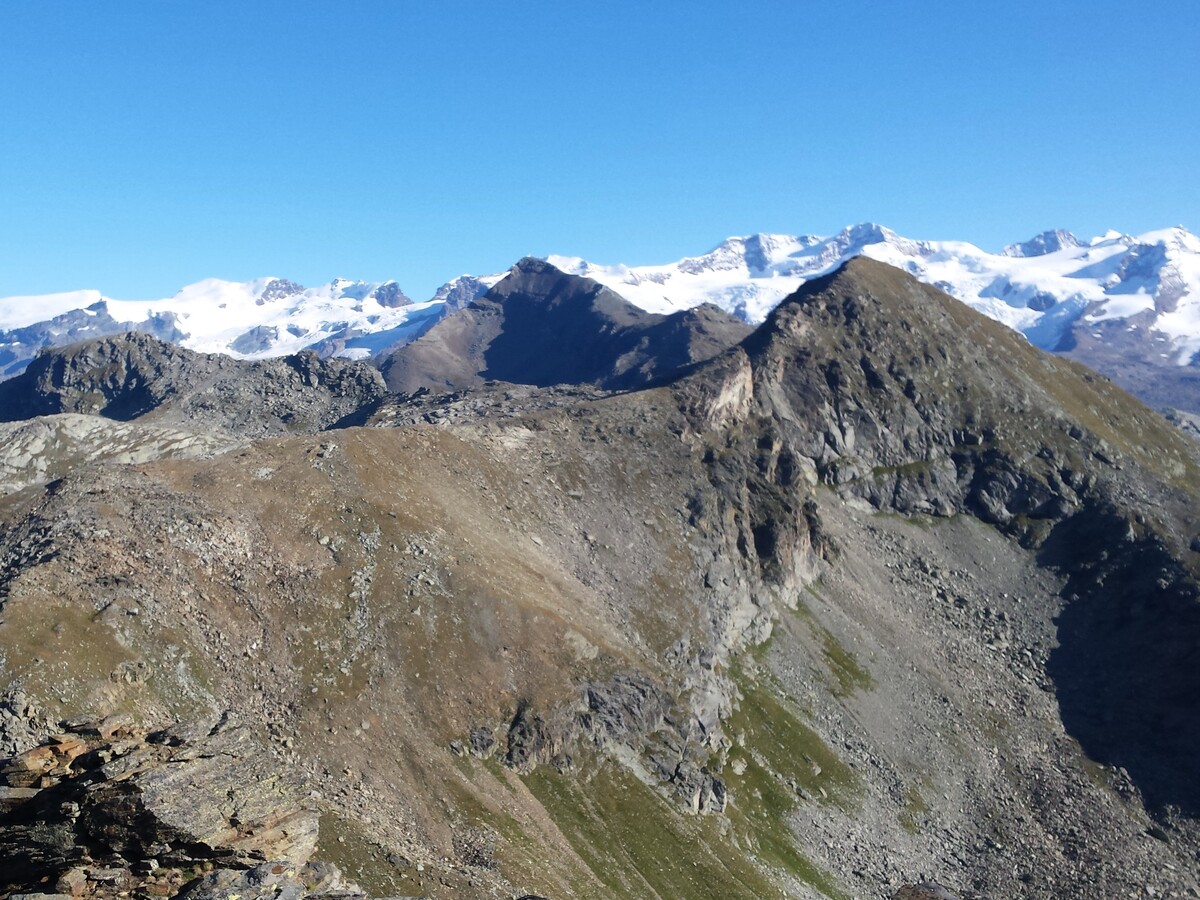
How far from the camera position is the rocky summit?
57688mm

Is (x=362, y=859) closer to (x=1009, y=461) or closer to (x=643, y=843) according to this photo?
(x=643, y=843)

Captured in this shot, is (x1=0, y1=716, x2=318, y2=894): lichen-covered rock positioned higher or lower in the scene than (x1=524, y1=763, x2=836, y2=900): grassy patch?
higher

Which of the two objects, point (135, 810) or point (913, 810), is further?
point (913, 810)

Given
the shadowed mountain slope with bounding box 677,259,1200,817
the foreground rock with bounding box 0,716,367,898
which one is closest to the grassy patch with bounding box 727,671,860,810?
the shadowed mountain slope with bounding box 677,259,1200,817

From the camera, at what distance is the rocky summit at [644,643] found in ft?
189

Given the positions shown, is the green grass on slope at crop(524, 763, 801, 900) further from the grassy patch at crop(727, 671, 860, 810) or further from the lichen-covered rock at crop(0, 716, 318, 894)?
the lichen-covered rock at crop(0, 716, 318, 894)

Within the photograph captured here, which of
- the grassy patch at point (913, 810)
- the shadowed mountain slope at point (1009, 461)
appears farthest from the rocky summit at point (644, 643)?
the shadowed mountain slope at point (1009, 461)

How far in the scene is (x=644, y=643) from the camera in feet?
352

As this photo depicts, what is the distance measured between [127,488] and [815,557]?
311ft

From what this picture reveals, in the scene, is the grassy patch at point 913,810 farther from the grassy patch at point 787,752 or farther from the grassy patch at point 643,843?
the grassy patch at point 643,843

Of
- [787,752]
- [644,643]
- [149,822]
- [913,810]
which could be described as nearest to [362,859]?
[149,822]

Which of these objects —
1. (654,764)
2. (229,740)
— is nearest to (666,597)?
(654,764)

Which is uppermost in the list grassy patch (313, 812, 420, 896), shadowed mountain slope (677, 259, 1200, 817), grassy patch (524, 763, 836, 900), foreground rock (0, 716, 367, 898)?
shadowed mountain slope (677, 259, 1200, 817)

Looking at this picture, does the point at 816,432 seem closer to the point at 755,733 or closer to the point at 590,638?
the point at 755,733
